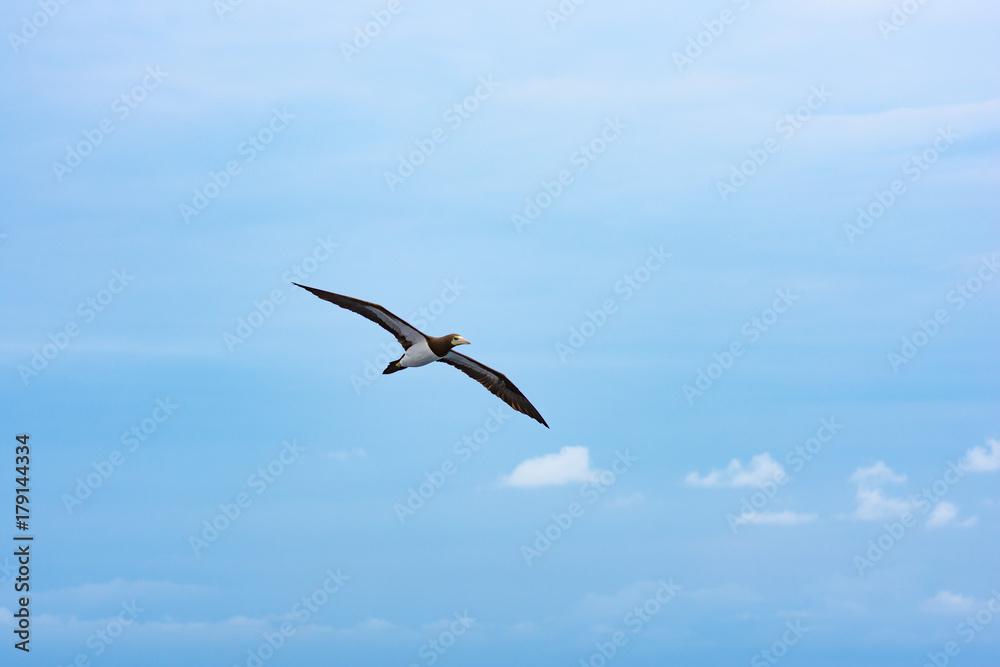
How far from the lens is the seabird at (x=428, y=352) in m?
19.2

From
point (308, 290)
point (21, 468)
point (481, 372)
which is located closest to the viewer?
point (308, 290)

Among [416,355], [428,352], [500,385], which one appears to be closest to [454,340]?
[428,352]

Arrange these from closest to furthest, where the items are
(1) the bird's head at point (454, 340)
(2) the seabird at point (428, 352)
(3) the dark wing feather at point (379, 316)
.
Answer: (3) the dark wing feather at point (379, 316), (2) the seabird at point (428, 352), (1) the bird's head at point (454, 340)

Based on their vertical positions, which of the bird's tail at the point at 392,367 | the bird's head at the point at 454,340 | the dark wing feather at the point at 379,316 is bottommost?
the bird's tail at the point at 392,367

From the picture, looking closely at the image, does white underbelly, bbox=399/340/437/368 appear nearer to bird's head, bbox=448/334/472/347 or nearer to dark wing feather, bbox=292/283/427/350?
dark wing feather, bbox=292/283/427/350

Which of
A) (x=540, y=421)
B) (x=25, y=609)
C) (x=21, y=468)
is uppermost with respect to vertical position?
(x=540, y=421)

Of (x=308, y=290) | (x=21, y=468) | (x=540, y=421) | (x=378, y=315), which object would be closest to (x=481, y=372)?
(x=540, y=421)

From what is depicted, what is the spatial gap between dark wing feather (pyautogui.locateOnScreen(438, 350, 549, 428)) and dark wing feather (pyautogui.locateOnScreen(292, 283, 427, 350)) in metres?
2.39

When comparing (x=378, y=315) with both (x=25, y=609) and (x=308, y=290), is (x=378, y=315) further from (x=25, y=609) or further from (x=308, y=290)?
(x=25, y=609)

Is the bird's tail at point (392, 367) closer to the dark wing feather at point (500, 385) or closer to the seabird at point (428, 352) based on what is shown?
the seabird at point (428, 352)

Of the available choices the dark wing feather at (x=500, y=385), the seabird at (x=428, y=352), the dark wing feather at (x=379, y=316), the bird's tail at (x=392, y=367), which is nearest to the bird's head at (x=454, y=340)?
the seabird at (x=428, y=352)

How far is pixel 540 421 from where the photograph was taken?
2269 centimetres

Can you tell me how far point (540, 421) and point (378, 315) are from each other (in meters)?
6.55

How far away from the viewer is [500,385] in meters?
22.9
